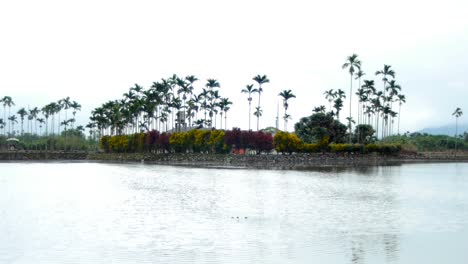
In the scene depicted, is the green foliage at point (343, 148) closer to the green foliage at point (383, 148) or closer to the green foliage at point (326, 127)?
the green foliage at point (383, 148)

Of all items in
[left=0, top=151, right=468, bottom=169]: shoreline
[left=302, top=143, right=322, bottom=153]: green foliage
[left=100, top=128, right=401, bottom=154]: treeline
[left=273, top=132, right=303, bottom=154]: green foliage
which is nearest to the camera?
[left=0, top=151, right=468, bottom=169]: shoreline

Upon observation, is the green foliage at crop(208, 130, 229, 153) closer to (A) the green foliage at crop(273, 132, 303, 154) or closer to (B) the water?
(A) the green foliage at crop(273, 132, 303, 154)

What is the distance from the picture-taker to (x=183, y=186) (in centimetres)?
5344

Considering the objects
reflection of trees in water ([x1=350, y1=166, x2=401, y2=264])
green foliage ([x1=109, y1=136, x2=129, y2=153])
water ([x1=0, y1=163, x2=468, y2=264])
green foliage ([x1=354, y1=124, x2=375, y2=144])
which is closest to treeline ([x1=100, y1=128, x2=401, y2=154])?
green foliage ([x1=354, y1=124, x2=375, y2=144])

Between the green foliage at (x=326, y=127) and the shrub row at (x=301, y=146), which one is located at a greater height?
the green foliage at (x=326, y=127)

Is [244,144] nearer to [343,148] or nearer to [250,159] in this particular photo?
[250,159]

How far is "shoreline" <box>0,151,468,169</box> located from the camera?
10338 cm

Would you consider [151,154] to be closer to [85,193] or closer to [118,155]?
[118,155]

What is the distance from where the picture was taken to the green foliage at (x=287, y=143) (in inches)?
4331

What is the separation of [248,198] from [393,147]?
87961 mm

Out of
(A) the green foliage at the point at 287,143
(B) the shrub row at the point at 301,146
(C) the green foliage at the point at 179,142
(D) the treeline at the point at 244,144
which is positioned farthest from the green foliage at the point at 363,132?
(C) the green foliage at the point at 179,142

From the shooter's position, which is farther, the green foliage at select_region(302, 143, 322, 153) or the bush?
the bush

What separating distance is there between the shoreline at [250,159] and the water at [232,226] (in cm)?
5283

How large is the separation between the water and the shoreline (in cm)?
5283
